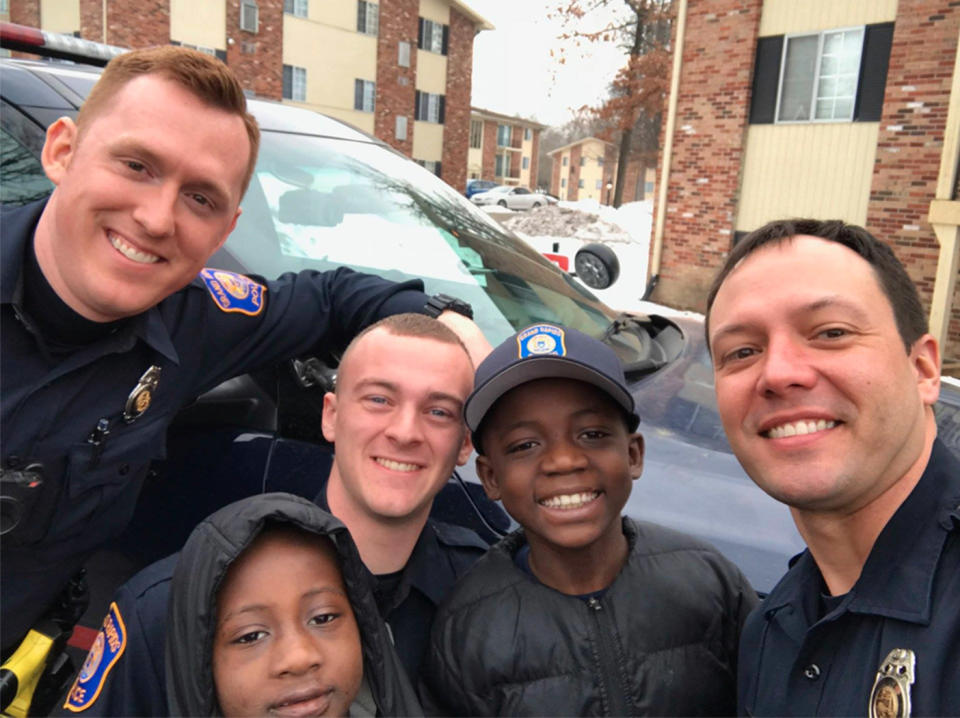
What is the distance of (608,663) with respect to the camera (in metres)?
1.57

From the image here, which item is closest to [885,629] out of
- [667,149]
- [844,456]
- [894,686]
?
[894,686]

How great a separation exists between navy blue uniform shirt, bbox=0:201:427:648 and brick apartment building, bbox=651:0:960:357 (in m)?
8.99

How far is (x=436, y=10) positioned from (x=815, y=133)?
2322 cm

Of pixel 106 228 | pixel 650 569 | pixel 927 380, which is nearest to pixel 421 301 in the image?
pixel 106 228

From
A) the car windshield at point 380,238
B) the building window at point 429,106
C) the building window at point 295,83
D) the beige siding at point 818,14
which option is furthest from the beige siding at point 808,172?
the building window at point 429,106

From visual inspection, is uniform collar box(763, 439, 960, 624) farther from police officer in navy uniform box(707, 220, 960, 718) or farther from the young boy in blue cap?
the young boy in blue cap

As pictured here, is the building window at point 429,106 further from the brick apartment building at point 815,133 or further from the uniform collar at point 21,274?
the uniform collar at point 21,274

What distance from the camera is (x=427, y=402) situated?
182 cm

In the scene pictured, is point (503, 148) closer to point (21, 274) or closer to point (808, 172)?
point (808, 172)

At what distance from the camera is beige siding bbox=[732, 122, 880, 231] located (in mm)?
10828

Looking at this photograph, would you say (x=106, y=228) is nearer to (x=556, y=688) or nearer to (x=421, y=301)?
(x=421, y=301)

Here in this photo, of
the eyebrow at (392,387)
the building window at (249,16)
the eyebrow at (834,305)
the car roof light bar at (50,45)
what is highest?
the building window at (249,16)

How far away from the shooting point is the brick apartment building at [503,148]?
5341cm

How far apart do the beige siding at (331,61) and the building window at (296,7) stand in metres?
0.17
